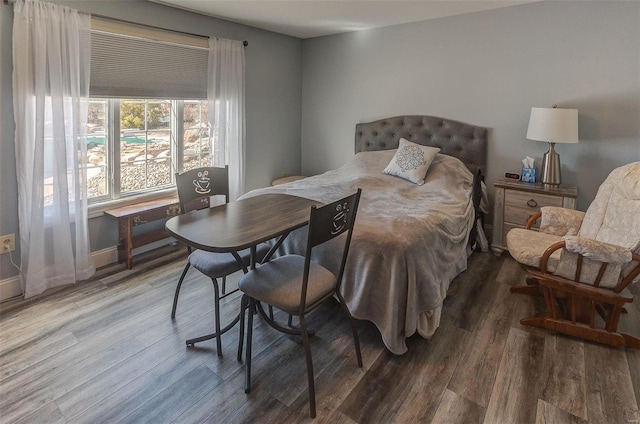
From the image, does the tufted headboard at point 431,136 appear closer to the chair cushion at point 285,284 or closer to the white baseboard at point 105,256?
the chair cushion at point 285,284

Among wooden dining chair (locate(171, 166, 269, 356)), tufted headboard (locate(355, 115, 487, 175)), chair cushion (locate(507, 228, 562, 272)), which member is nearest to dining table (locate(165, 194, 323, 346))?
wooden dining chair (locate(171, 166, 269, 356))

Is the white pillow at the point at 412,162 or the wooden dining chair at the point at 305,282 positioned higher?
the white pillow at the point at 412,162

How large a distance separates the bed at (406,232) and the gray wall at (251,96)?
1.21 meters

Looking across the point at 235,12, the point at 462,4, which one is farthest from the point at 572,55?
the point at 235,12

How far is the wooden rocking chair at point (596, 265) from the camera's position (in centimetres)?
210

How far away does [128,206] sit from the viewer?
11.0 ft

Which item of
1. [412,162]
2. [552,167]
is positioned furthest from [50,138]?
[552,167]

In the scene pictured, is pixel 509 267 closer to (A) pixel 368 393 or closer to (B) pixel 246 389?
(A) pixel 368 393

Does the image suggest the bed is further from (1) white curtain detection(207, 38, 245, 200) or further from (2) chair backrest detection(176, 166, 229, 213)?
(1) white curtain detection(207, 38, 245, 200)

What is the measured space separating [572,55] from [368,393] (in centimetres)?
328

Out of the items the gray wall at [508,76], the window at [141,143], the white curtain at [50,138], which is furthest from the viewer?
the window at [141,143]

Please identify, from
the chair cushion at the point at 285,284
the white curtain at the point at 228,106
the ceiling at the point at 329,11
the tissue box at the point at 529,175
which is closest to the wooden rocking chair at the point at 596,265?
the tissue box at the point at 529,175

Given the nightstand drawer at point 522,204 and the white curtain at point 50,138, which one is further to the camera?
the nightstand drawer at point 522,204

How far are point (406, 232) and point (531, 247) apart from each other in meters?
0.97
